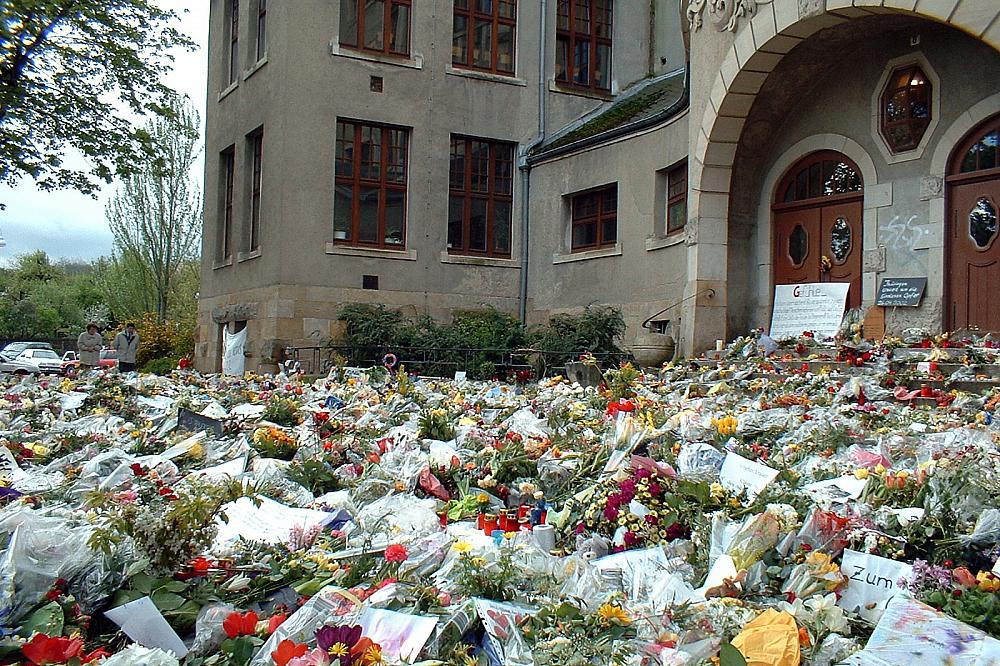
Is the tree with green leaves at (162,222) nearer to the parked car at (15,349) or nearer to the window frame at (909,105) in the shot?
the parked car at (15,349)

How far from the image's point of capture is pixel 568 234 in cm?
1614

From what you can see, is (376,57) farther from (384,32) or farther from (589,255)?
(589,255)

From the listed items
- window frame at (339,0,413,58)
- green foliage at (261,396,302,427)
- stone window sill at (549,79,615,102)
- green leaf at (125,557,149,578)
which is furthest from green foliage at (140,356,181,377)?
green leaf at (125,557,149,578)

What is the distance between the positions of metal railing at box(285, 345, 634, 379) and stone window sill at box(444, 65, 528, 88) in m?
5.77

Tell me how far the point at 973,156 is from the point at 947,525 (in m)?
8.08

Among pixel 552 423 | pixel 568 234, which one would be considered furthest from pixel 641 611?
pixel 568 234

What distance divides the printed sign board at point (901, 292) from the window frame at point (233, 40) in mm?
13266

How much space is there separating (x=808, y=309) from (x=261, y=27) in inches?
467

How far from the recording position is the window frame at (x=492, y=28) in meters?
17.0

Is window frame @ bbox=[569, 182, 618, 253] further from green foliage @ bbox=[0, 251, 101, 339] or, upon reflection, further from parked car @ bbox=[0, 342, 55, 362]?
green foliage @ bbox=[0, 251, 101, 339]

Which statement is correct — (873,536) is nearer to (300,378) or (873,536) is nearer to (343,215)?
(300,378)

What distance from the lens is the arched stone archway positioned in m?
9.78

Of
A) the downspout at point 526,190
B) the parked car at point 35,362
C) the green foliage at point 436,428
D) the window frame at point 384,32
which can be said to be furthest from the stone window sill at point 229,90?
the green foliage at point 436,428

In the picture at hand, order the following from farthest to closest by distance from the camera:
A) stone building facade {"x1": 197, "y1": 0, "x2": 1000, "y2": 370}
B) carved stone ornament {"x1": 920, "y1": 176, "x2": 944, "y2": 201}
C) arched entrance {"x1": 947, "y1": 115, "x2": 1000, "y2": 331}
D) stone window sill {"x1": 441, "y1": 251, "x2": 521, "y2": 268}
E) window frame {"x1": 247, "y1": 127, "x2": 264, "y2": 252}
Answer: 1. window frame {"x1": 247, "y1": 127, "x2": 264, "y2": 252}
2. stone window sill {"x1": 441, "y1": 251, "x2": 521, "y2": 268}
3. stone building facade {"x1": 197, "y1": 0, "x2": 1000, "y2": 370}
4. carved stone ornament {"x1": 920, "y1": 176, "x2": 944, "y2": 201}
5. arched entrance {"x1": 947, "y1": 115, "x2": 1000, "y2": 331}
